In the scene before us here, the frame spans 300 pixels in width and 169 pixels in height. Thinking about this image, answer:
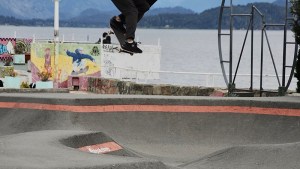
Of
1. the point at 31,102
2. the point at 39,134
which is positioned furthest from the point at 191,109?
the point at 39,134

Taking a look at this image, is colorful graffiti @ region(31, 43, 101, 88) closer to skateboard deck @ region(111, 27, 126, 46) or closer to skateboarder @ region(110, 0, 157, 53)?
skateboard deck @ region(111, 27, 126, 46)

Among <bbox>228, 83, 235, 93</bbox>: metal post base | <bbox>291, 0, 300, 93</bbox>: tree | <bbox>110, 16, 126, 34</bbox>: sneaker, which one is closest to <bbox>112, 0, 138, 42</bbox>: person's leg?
<bbox>110, 16, 126, 34</bbox>: sneaker

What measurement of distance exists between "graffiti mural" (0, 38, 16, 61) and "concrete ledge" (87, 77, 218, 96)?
24610mm

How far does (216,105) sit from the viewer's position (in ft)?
44.9

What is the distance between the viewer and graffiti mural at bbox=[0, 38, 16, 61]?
57.8 meters

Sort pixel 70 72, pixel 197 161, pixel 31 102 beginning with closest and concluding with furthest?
pixel 197 161 < pixel 31 102 < pixel 70 72

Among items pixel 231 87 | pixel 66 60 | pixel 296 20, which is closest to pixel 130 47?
pixel 296 20

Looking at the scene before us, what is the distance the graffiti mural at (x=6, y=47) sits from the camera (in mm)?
57800

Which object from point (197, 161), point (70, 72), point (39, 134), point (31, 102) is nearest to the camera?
point (39, 134)

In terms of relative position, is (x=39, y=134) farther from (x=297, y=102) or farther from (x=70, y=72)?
(x=70, y=72)

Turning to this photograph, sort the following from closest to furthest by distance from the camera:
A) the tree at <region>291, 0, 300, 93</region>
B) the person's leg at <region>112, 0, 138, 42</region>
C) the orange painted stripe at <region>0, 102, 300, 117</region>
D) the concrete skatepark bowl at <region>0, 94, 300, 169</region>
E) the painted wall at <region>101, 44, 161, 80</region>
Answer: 1. the person's leg at <region>112, 0, 138, 42</region>
2. the concrete skatepark bowl at <region>0, 94, 300, 169</region>
3. the orange painted stripe at <region>0, 102, 300, 117</region>
4. the tree at <region>291, 0, 300, 93</region>
5. the painted wall at <region>101, 44, 161, 80</region>

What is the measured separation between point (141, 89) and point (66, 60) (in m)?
14.8

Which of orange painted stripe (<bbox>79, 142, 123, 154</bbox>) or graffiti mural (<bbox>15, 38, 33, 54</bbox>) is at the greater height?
graffiti mural (<bbox>15, 38, 33, 54</bbox>)

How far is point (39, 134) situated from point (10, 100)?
477 cm
